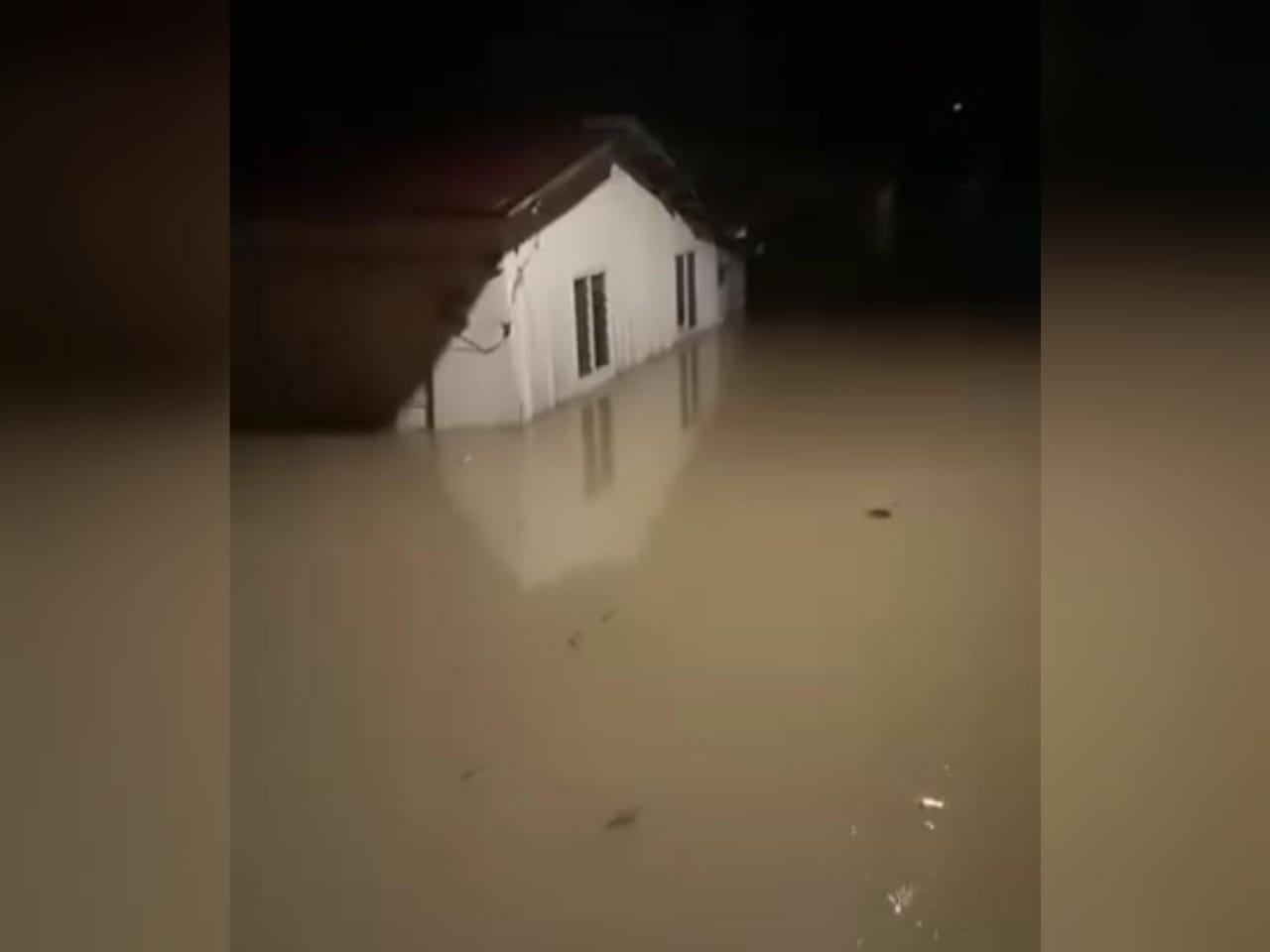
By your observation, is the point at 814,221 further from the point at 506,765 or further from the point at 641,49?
the point at 506,765

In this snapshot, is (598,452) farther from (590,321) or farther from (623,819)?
(623,819)

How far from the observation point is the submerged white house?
1.02 metres

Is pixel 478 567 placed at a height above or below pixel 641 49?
below

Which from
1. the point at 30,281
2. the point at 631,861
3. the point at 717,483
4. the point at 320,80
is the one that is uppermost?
the point at 320,80

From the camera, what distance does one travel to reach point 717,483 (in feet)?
3.39

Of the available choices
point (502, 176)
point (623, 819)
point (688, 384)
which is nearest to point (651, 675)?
point (623, 819)

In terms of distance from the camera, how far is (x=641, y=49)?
1.02 m

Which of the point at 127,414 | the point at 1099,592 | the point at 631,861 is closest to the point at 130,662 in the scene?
the point at 127,414

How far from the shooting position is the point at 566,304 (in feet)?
3.35

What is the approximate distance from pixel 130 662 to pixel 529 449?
0.33 metres

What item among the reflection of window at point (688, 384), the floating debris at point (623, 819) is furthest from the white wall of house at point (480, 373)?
the floating debris at point (623, 819)

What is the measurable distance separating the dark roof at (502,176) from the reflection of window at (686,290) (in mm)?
27

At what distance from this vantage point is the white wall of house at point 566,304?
102 centimetres

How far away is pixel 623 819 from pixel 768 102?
0.52 metres
